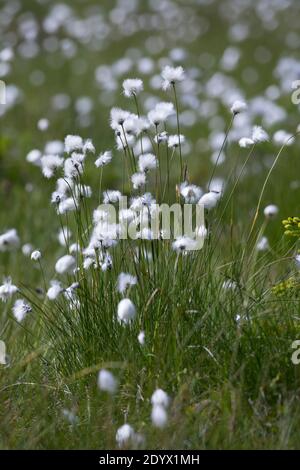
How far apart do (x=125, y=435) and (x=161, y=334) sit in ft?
1.83

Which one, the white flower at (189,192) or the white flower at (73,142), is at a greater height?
the white flower at (73,142)

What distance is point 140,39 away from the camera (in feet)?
45.3

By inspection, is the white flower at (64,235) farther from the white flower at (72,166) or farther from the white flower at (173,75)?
the white flower at (173,75)

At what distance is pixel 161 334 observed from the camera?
11.9 ft

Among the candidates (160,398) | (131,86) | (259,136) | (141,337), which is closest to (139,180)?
(131,86)

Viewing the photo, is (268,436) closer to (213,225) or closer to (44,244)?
(213,225)

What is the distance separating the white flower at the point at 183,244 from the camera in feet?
11.9

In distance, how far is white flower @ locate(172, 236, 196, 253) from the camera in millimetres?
3623

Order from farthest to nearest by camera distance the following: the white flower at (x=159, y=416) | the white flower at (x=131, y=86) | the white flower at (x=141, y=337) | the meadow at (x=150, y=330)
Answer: the white flower at (x=131, y=86) → the white flower at (x=141, y=337) → the meadow at (x=150, y=330) → the white flower at (x=159, y=416)

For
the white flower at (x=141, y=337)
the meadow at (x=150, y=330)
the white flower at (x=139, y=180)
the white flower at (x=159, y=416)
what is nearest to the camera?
the white flower at (x=159, y=416)

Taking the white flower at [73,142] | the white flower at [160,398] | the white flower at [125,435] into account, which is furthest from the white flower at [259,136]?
the white flower at [125,435]

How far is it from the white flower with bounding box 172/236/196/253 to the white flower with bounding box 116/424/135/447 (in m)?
0.79

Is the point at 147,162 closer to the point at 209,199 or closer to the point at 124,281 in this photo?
the point at 209,199


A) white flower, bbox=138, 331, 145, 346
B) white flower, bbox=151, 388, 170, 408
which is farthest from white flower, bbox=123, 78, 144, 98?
white flower, bbox=151, 388, 170, 408
